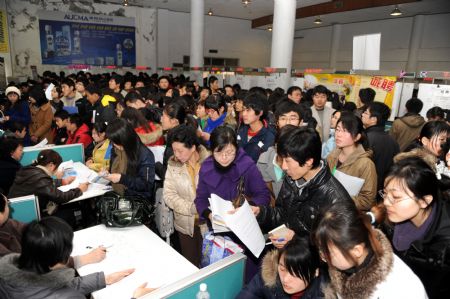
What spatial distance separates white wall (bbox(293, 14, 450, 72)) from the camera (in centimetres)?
1055

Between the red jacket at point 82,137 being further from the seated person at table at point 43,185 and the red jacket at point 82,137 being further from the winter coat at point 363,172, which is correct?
the winter coat at point 363,172

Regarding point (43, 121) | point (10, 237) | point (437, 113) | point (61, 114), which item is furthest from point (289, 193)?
point (43, 121)

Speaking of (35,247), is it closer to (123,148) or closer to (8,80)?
(123,148)

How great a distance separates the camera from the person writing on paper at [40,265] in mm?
1344

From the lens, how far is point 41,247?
138cm

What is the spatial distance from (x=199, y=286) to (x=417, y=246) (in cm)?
107

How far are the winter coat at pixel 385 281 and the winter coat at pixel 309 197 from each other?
16.1 inches

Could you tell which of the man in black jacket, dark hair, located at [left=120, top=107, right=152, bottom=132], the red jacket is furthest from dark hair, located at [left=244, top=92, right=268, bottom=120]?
the red jacket

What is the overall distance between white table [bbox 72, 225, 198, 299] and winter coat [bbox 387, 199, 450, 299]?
1248mm

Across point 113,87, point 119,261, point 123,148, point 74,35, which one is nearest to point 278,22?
point 113,87

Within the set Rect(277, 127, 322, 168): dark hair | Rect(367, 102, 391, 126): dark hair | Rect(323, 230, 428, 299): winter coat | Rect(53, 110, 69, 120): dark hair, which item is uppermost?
Rect(367, 102, 391, 126): dark hair

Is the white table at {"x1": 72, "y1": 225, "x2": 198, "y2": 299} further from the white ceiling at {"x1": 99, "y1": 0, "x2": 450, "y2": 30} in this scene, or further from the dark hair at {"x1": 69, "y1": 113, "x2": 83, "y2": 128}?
the white ceiling at {"x1": 99, "y1": 0, "x2": 450, "y2": 30}

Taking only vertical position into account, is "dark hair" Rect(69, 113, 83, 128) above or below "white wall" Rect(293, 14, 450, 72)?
below

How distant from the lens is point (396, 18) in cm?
1157
